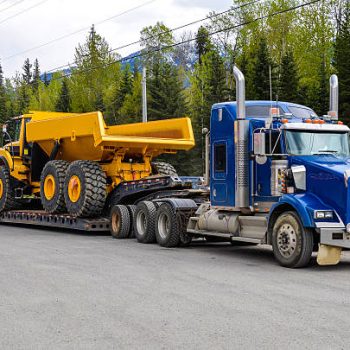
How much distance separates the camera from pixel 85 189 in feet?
56.5

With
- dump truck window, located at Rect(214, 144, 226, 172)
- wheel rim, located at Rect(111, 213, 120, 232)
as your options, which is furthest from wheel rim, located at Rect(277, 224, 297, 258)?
wheel rim, located at Rect(111, 213, 120, 232)

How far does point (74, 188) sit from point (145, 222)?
3190 mm

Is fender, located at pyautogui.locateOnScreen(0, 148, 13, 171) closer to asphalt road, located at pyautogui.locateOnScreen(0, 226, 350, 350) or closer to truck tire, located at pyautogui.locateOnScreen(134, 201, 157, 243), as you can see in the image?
truck tire, located at pyautogui.locateOnScreen(134, 201, 157, 243)

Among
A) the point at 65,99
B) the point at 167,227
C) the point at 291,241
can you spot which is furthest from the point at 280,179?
the point at 65,99

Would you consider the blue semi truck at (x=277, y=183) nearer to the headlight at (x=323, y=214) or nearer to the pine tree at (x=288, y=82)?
the headlight at (x=323, y=214)

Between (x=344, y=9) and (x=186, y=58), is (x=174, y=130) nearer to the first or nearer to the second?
(x=344, y=9)

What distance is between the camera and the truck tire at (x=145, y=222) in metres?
15.3

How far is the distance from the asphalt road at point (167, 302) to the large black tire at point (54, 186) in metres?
5.48

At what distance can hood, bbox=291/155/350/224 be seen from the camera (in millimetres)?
10648

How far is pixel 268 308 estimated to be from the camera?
7.52m

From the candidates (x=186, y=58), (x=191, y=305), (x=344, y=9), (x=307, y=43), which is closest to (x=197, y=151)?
(x=307, y=43)

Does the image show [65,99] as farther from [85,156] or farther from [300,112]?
[300,112]

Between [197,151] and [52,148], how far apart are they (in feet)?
93.3

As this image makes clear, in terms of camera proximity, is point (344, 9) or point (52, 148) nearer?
point (52, 148)
